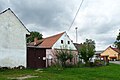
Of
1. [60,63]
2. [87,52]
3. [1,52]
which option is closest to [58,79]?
[1,52]

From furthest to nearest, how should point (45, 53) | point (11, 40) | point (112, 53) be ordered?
point (112, 53) < point (45, 53) < point (11, 40)

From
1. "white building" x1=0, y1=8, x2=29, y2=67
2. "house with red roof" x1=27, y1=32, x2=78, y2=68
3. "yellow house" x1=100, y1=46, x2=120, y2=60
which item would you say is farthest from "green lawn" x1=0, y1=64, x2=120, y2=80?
"yellow house" x1=100, y1=46, x2=120, y2=60

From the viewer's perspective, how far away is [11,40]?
26.1 m

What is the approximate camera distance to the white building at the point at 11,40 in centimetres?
2550

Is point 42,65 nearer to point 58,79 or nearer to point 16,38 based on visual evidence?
point 16,38

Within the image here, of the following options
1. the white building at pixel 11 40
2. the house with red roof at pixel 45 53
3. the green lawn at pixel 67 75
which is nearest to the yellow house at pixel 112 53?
the house with red roof at pixel 45 53

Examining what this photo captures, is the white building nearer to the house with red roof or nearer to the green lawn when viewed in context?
the house with red roof

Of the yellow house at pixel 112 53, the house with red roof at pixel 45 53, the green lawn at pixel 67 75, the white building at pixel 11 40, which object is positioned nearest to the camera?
the green lawn at pixel 67 75

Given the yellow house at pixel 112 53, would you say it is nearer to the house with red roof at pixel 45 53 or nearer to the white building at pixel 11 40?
the house with red roof at pixel 45 53

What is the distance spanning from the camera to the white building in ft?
83.7

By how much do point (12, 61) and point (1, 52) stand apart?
1.85 m

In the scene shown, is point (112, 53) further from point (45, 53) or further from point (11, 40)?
point (11, 40)

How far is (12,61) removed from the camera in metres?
26.1

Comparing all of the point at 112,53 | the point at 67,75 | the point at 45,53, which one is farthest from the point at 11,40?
the point at 112,53
